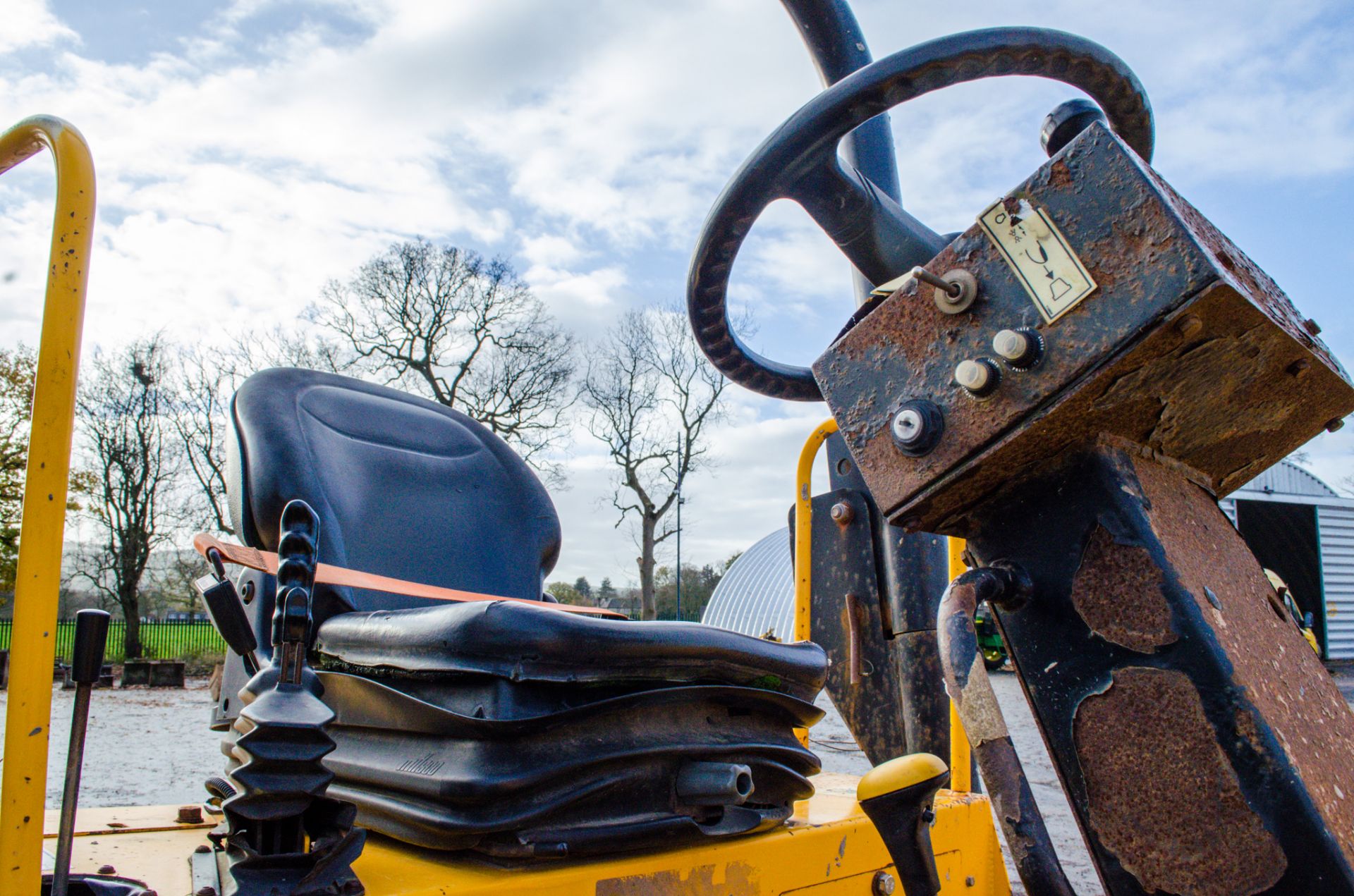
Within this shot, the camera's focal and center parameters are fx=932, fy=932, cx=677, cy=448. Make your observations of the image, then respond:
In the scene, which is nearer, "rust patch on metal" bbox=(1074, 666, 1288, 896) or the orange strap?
"rust patch on metal" bbox=(1074, 666, 1288, 896)

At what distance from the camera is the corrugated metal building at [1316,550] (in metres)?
19.7

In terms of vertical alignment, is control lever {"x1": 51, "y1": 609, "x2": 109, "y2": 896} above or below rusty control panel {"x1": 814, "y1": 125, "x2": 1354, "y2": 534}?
below

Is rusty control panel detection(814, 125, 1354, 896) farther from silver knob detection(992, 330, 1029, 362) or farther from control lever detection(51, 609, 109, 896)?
control lever detection(51, 609, 109, 896)

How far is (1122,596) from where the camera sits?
980 mm

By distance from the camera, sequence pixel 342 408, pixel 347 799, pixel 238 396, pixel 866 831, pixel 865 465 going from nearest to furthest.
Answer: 1. pixel 865 465
2. pixel 347 799
3. pixel 866 831
4. pixel 238 396
5. pixel 342 408

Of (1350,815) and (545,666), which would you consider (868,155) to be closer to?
(545,666)

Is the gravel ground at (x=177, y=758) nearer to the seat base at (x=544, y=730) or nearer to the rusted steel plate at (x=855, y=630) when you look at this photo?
the rusted steel plate at (x=855, y=630)

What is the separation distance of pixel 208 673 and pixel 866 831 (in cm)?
1943

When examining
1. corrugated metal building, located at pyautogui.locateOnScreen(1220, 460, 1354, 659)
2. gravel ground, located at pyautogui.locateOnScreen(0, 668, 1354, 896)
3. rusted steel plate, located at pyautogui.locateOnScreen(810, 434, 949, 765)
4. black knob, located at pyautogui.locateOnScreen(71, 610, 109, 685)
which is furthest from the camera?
corrugated metal building, located at pyautogui.locateOnScreen(1220, 460, 1354, 659)

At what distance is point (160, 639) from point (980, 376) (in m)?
25.6

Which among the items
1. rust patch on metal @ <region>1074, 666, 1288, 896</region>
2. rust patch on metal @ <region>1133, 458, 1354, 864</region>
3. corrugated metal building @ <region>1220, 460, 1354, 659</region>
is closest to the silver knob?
rust patch on metal @ <region>1133, 458, 1354, 864</region>

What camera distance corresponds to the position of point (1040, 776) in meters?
6.06

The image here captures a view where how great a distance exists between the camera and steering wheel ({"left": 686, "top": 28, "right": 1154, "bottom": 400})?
4.06 ft

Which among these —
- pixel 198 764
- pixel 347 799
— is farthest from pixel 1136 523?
pixel 198 764
